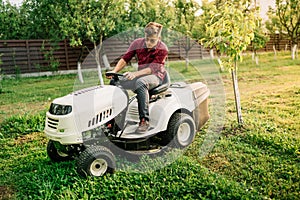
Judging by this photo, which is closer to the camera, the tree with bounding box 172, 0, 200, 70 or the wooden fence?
the tree with bounding box 172, 0, 200, 70

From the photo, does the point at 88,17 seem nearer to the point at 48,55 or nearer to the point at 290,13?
the point at 48,55

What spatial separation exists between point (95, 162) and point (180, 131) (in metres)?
→ 1.11

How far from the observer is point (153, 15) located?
493 inches

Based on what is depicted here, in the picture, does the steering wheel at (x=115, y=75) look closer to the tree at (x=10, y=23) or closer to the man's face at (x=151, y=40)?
the man's face at (x=151, y=40)

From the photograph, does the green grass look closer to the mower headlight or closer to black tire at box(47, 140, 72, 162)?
black tire at box(47, 140, 72, 162)

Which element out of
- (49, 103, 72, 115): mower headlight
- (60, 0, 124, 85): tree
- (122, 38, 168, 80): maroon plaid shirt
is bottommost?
(49, 103, 72, 115): mower headlight

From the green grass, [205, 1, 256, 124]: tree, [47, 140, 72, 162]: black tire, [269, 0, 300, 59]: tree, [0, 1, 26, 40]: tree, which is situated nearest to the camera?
the green grass

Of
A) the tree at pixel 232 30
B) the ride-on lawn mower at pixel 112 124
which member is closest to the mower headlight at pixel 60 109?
the ride-on lawn mower at pixel 112 124

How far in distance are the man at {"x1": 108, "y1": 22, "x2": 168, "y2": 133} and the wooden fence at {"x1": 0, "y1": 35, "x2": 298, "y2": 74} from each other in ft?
30.5

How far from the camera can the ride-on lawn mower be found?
300cm

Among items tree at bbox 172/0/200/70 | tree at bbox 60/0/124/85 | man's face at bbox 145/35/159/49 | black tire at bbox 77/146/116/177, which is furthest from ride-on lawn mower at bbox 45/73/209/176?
tree at bbox 172/0/200/70

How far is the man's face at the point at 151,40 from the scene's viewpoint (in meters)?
3.38

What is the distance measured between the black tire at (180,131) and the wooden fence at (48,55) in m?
9.34

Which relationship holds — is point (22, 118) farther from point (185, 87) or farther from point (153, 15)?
point (153, 15)
